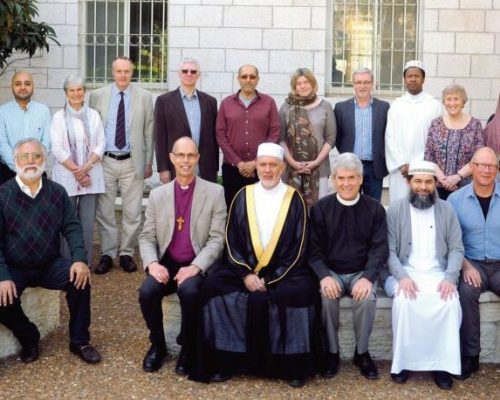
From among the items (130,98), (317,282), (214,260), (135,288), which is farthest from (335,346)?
(130,98)

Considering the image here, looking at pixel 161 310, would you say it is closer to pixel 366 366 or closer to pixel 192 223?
pixel 192 223

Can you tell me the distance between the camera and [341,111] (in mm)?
7012

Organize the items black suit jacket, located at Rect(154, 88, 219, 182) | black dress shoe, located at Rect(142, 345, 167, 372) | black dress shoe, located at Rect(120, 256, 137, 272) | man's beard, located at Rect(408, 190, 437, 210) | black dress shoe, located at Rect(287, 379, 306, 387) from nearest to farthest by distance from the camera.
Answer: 1. black dress shoe, located at Rect(287, 379, 306, 387)
2. black dress shoe, located at Rect(142, 345, 167, 372)
3. man's beard, located at Rect(408, 190, 437, 210)
4. black suit jacket, located at Rect(154, 88, 219, 182)
5. black dress shoe, located at Rect(120, 256, 137, 272)

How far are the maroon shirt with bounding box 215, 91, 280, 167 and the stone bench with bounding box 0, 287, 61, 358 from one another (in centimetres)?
206

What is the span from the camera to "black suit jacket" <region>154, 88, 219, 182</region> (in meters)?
7.02

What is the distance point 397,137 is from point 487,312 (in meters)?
2.04

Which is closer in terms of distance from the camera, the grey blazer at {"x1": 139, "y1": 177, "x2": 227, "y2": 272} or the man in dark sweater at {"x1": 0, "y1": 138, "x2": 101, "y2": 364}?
the man in dark sweater at {"x1": 0, "y1": 138, "x2": 101, "y2": 364}

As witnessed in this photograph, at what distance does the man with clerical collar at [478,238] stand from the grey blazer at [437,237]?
142 millimetres

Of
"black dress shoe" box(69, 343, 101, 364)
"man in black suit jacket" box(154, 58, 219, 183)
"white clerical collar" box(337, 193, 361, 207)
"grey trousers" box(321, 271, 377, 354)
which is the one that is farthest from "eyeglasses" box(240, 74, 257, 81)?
"black dress shoe" box(69, 343, 101, 364)

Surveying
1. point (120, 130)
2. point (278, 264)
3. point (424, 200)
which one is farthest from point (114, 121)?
point (424, 200)

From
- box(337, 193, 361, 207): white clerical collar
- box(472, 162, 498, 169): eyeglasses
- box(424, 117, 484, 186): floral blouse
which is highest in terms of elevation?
box(424, 117, 484, 186): floral blouse

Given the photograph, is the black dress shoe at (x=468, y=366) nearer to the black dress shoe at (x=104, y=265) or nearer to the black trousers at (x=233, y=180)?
the black trousers at (x=233, y=180)

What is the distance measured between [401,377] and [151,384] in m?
1.63

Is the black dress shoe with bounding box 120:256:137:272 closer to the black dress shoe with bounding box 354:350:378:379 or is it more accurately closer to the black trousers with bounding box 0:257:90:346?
the black trousers with bounding box 0:257:90:346
